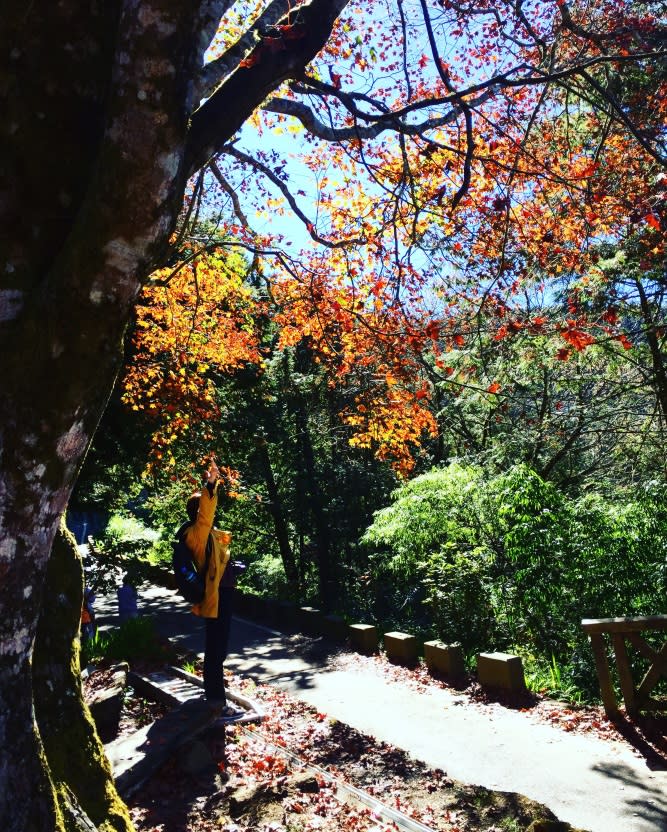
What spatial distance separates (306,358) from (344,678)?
1067 cm

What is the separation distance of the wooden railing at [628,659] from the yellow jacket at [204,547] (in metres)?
3.83

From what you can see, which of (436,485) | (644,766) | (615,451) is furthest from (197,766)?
(615,451)

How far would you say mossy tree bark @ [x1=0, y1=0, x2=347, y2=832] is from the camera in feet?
9.34

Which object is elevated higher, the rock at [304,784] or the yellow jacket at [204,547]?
the yellow jacket at [204,547]

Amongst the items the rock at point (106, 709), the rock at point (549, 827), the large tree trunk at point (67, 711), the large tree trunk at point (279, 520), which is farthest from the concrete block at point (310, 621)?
the large tree trunk at point (67, 711)

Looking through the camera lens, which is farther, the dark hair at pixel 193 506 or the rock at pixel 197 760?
the dark hair at pixel 193 506

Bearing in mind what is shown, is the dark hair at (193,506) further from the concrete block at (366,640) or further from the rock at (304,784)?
the concrete block at (366,640)

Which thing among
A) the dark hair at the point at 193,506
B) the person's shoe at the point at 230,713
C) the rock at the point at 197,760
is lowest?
the rock at the point at 197,760

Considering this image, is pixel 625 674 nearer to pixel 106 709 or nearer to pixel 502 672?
pixel 502 672

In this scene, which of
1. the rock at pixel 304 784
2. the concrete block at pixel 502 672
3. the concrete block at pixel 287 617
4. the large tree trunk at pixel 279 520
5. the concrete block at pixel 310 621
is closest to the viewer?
the rock at pixel 304 784

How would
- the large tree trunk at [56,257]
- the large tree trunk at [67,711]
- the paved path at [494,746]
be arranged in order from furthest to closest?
the paved path at [494,746], the large tree trunk at [67,711], the large tree trunk at [56,257]

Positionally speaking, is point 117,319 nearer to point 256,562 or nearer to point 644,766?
point 644,766

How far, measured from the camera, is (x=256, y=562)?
71.7 feet

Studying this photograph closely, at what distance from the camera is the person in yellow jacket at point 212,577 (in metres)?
6.73
